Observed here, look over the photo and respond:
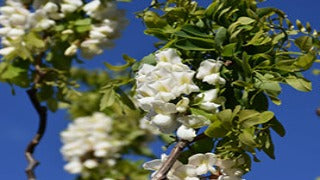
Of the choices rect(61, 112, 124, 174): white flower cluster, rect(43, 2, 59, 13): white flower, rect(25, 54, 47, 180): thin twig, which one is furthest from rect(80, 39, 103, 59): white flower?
rect(61, 112, 124, 174): white flower cluster

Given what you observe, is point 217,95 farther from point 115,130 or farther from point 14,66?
point 115,130

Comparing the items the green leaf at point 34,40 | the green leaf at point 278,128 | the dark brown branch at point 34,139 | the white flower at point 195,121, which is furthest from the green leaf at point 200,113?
the green leaf at point 34,40

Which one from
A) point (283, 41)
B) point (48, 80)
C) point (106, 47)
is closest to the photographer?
point (283, 41)

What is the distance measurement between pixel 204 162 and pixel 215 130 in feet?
0.21

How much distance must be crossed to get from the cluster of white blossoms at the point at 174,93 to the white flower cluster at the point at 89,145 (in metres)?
1.52

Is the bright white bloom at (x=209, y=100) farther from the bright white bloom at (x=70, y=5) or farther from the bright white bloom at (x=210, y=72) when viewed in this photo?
the bright white bloom at (x=70, y=5)

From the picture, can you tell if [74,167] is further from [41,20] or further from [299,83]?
[299,83]

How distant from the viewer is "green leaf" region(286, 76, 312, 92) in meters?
0.83

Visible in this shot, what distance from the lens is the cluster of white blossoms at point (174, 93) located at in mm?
805

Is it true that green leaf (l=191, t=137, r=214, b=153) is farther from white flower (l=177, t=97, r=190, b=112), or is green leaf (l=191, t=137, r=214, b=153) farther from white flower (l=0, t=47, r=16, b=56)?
white flower (l=0, t=47, r=16, b=56)

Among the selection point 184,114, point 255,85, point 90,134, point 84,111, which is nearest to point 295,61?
point 255,85

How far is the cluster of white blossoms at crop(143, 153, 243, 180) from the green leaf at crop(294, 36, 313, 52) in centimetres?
20

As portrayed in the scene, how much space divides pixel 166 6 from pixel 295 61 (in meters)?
0.26

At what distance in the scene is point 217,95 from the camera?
831 millimetres
